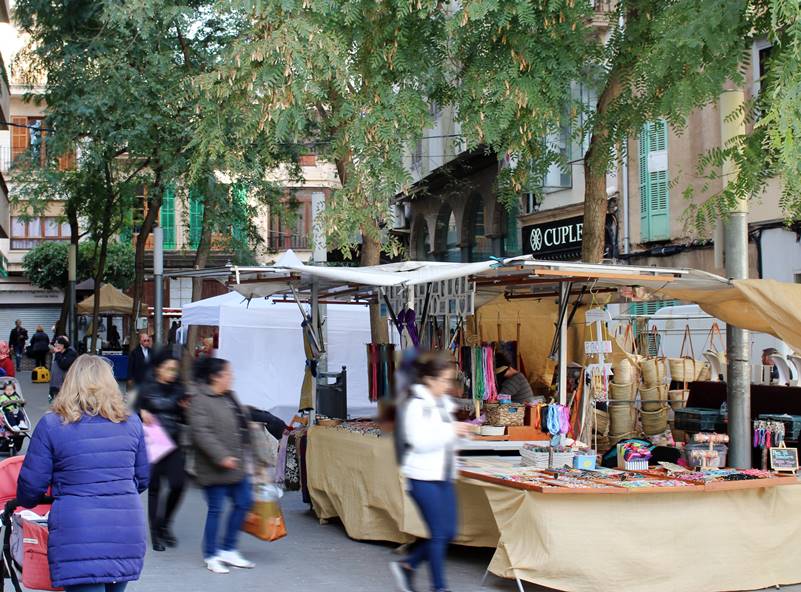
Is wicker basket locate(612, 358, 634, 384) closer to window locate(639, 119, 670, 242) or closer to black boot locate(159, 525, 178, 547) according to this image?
black boot locate(159, 525, 178, 547)

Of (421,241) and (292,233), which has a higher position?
(292,233)

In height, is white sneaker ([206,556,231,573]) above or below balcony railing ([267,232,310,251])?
below

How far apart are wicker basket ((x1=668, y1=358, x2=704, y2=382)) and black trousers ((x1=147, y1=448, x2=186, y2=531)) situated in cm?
665

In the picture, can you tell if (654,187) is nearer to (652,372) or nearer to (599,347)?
(652,372)

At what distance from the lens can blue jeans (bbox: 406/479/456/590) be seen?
6.77 metres

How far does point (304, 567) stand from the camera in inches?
332

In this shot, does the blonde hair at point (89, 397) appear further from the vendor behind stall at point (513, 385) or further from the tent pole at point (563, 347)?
the vendor behind stall at point (513, 385)

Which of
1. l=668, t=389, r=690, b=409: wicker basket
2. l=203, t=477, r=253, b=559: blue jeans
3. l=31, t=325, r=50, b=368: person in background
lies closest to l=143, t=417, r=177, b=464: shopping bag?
l=203, t=477, r=253, b=559: blue jeans

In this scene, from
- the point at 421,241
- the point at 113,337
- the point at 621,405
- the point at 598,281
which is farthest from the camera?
the point at 113,337

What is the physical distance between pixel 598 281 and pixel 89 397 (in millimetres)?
5974

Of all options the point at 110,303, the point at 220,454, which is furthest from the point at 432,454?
the point at 110,303

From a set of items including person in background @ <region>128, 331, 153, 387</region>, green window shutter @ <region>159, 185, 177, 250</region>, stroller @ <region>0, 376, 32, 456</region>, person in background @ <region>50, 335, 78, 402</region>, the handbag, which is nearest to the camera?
the handbag

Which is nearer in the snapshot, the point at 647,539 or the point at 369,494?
the point at 647,539

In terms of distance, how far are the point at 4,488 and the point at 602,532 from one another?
12.8 ft
